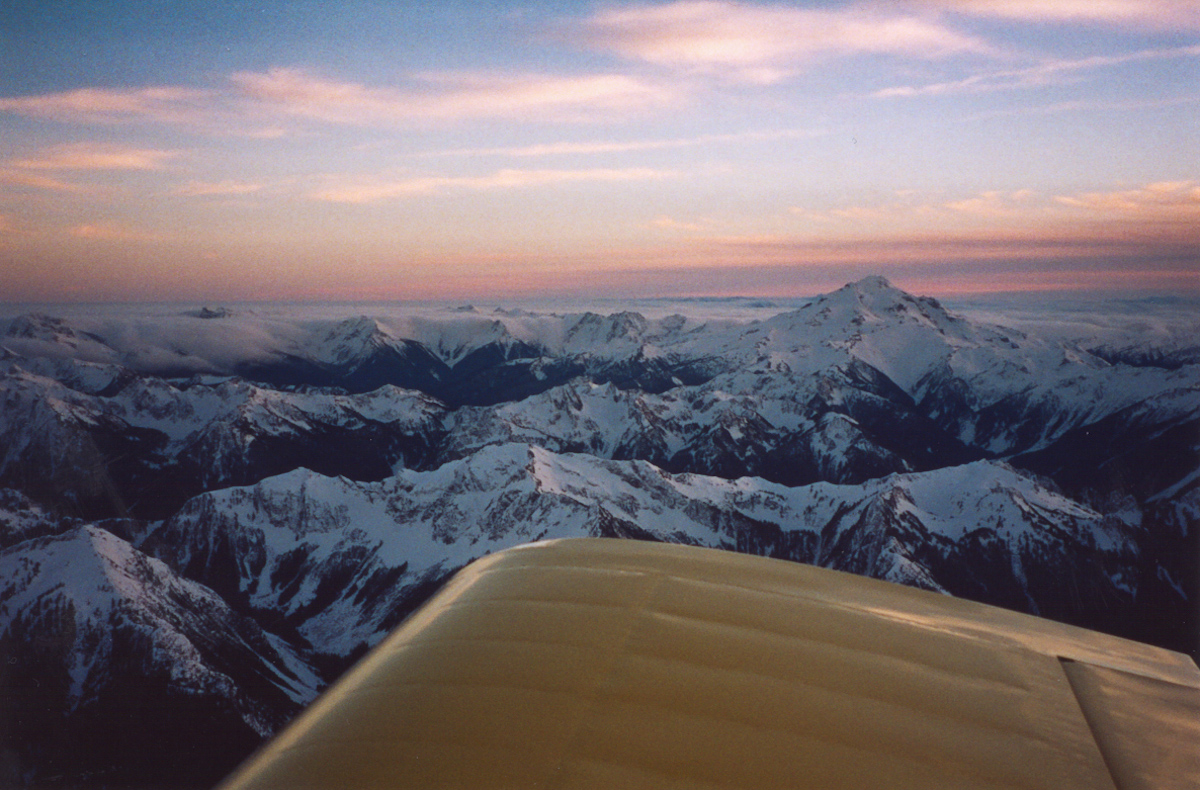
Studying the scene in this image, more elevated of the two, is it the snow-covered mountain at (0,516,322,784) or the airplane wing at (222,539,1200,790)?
the airplane wing at (222,539,1200,790)

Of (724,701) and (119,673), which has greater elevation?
(724,701)

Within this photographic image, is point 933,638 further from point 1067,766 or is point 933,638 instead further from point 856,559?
point 856,559

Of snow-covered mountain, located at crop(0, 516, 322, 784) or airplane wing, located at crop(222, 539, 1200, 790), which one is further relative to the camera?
snow-covered mountain, located at crop(0, 516, 322, 784)

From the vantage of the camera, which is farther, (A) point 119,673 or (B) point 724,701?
(A) point 119,673

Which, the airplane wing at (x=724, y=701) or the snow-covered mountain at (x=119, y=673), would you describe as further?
the snow-covered mountain at (x=119, y=673)

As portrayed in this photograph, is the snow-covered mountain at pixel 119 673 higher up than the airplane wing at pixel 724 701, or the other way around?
the airplane wing at pixel 724 701

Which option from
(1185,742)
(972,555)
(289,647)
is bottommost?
(289,647)

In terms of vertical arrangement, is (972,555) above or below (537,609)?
below

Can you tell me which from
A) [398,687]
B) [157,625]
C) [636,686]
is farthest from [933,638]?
[157,625]
